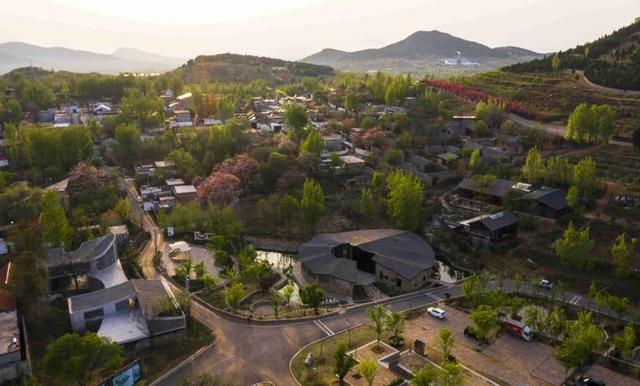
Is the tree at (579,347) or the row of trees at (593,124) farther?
the row of trees at (593,124)

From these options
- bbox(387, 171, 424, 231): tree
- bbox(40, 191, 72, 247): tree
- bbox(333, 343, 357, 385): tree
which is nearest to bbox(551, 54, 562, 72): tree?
bbox(387, 171, 424, 231): tree

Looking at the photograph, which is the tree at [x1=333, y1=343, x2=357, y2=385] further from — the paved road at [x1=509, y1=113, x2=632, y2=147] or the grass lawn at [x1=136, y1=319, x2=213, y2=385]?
the paved road at [x1=509, y1=113, x2=632, y2=147]

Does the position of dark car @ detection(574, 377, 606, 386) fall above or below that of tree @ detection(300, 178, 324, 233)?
below

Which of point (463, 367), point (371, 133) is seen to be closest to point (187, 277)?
point (463, 367)

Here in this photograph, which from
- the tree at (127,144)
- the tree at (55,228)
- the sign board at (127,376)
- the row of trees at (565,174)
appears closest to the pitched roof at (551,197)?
the row of trees at (565,174)

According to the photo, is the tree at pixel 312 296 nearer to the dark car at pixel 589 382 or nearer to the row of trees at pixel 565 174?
the dark car at pixel 589 382

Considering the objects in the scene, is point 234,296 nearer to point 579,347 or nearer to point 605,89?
point 579,347
